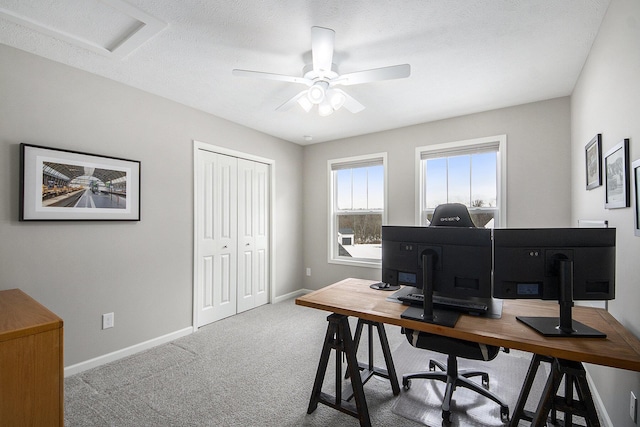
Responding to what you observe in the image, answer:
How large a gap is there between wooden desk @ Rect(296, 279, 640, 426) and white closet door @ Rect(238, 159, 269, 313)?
2.36m

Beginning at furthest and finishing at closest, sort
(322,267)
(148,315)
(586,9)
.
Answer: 1. (322,267)
2. (148,315)
3. (586,9)

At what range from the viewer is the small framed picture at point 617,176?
159 cm

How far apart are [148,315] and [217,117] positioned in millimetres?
2363

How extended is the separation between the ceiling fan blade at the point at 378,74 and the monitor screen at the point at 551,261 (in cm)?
123

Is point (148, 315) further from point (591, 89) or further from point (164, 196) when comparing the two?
Answer: point (591, 89)

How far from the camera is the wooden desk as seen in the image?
117cm

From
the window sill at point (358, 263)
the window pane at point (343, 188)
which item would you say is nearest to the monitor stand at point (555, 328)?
the window sill at point (358, 263)

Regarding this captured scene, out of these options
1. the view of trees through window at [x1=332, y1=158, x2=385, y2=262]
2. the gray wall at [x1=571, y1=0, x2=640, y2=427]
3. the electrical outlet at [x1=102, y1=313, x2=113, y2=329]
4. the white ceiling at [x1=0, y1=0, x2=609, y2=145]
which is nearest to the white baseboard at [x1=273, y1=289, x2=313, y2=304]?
the view of trees through window at [x1=332, y1=158, x2=385, y2=262]

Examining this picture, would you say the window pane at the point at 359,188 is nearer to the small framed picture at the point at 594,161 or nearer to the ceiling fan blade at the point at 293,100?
the ceiling fan blade at the point at 293,100

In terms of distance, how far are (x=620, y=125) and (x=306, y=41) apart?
1.99 metres

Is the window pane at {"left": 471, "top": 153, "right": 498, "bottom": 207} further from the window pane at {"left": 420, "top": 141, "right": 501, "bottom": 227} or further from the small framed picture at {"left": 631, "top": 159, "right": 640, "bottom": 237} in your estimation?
the small framed picture at {"left": 631, "top": 159, "right": 640, "bottom": 237}

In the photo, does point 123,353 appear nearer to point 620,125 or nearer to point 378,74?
point 378,74

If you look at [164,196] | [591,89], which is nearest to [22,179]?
[164,196]

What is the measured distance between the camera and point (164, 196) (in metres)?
3.15
